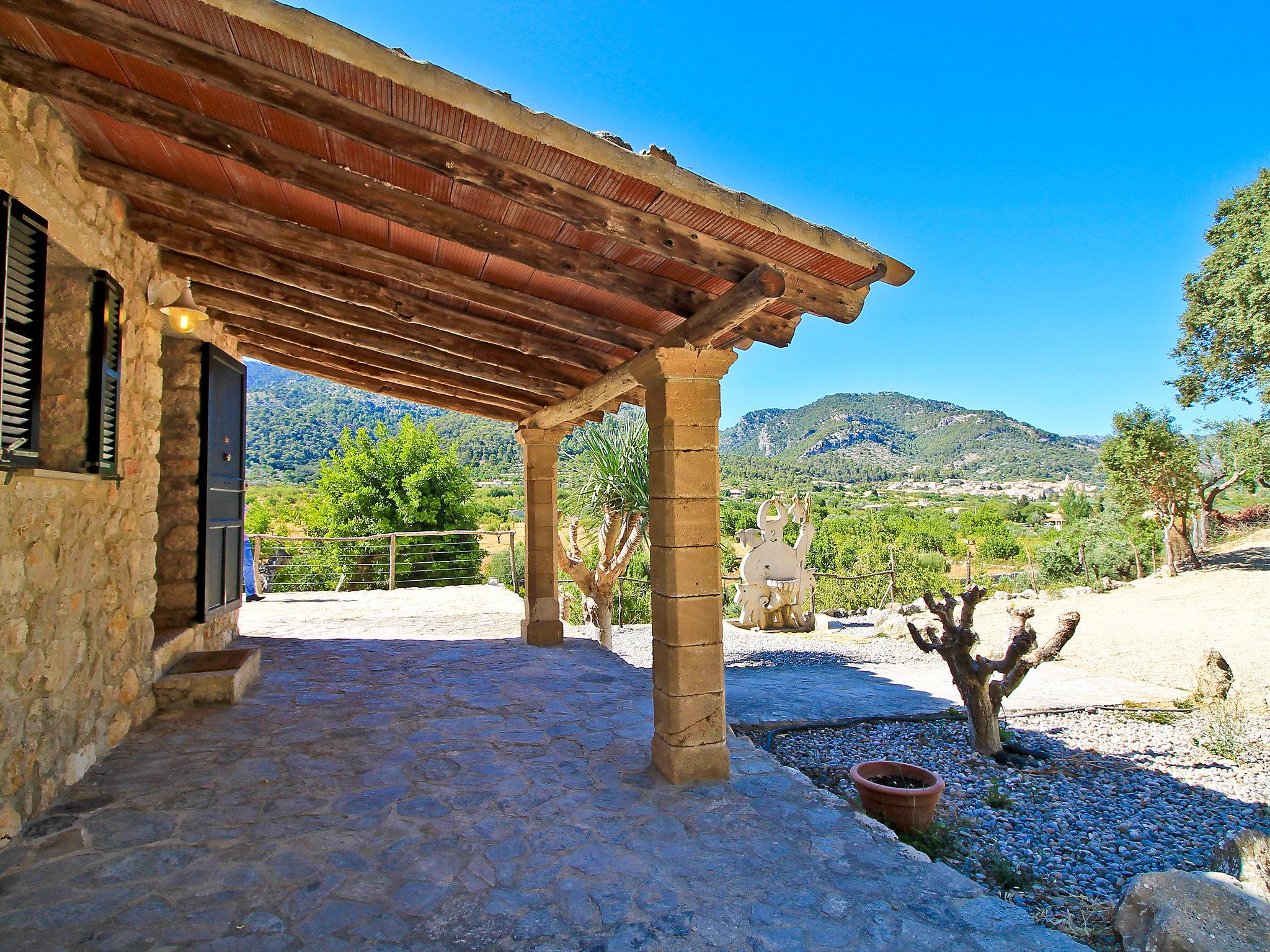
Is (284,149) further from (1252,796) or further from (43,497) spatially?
(1252,796)

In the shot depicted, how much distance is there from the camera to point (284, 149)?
2928mm

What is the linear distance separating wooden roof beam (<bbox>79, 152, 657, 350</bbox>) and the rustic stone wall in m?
0.19

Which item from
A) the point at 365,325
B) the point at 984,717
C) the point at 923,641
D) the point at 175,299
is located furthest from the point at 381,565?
the point at 984,717

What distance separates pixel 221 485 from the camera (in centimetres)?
534

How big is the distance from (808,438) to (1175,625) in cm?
7442

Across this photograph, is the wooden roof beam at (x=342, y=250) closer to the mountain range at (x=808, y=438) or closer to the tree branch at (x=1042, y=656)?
the tree branch at (x=1042, y=656)

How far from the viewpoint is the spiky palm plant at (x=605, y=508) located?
10883 millimetres

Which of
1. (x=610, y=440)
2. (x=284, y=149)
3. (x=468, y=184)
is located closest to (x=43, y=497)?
(x=284, y=149)

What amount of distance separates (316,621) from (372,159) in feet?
23.6

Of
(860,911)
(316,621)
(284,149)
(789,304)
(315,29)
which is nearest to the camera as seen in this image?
(315,29)

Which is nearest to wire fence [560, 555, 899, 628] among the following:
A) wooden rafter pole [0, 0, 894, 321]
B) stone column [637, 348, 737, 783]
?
stone column [637, 348, 737, 783]

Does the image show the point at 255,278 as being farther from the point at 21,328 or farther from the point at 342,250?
the point at 21,328

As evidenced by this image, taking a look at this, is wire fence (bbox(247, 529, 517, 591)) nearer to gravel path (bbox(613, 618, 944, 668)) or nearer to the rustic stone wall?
gravel path (bbox(613, 618, 944, 668))

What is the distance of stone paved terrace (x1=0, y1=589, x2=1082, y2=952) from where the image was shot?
92.4 inches
